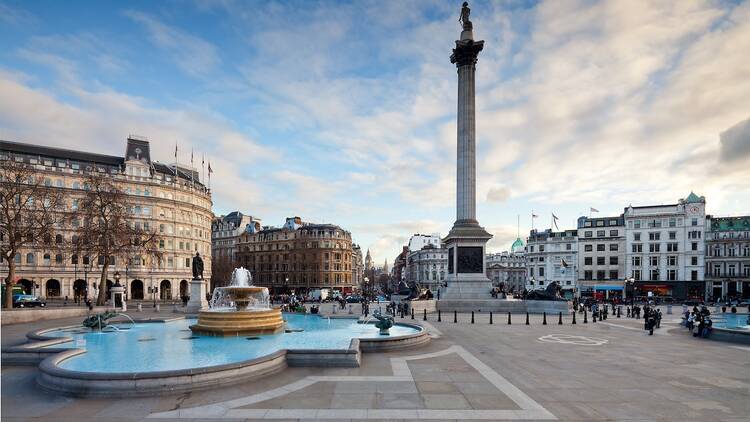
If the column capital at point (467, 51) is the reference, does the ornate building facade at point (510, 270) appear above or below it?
below

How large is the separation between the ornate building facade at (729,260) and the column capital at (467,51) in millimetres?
61101

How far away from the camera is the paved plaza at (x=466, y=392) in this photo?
10.3m

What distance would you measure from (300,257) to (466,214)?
71347mm

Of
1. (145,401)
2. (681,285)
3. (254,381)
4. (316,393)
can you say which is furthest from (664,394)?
(681,285)

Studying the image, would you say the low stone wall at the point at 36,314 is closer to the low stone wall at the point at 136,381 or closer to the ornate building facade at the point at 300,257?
the low stone wall at the point at 136,381

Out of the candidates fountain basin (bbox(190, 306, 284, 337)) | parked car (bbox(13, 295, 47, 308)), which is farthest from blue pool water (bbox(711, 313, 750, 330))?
parked car (bbox(13, 295, 47, 308))

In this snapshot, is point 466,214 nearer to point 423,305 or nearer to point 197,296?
point 423,305

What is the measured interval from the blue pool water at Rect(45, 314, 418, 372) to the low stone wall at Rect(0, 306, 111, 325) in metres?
9.29

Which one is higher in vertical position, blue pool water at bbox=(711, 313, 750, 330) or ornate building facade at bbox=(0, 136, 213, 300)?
ornate building facade at bbox=(0, 136, 213, 300)

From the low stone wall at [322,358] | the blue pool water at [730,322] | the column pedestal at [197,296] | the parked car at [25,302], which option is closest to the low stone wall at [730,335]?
the blue pool water at [730,322]

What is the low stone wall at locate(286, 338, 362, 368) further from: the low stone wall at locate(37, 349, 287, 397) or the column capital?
the column capital

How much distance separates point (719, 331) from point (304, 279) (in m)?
95.6

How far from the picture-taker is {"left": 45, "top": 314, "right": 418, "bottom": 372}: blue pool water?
48.5ft

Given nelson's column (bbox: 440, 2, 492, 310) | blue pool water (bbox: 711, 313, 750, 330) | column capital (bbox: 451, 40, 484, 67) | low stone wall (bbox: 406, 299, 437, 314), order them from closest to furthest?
1. blue pool water (bbox: 711, 313, 750, 330)
2. low stone wall (bbox: 406, 299, 437, 314)
3. nelson's column (bbox: 440, 2, 492, 310)
4. column capital (bbox: 451, 40, 484, 67)
